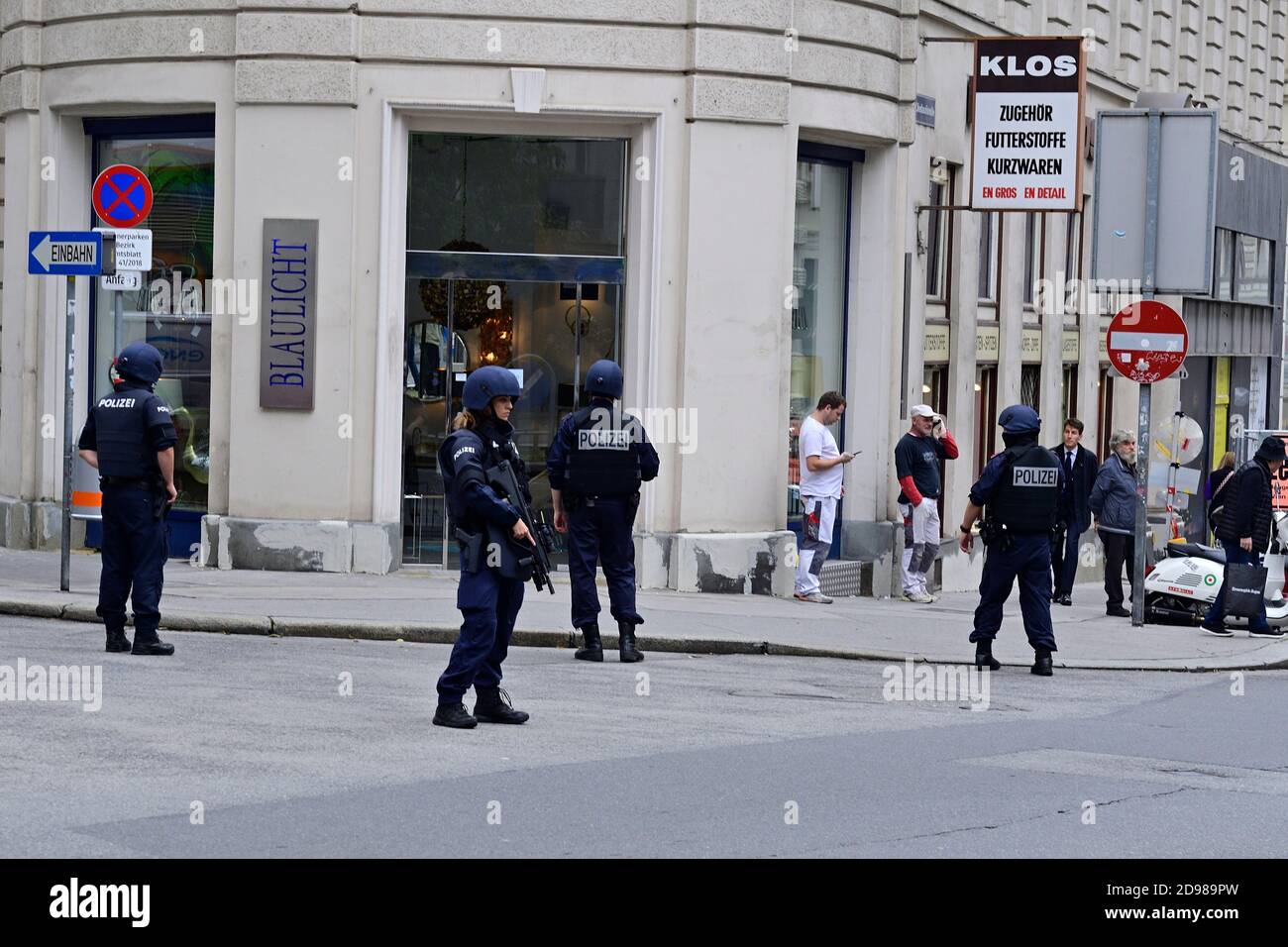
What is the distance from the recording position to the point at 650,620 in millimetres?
15781

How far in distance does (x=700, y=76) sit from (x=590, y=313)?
2.34 m

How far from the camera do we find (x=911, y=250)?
20.6m

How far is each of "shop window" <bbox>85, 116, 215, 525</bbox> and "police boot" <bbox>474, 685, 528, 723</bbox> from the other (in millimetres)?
8285

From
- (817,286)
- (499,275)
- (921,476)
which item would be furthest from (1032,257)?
(499,275)

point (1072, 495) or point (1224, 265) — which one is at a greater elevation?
point (1224, 265)

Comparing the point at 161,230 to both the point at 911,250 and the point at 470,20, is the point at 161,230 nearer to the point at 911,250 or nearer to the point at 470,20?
the point at 470,20

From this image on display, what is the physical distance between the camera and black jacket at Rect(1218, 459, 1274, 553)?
18094 millimetres

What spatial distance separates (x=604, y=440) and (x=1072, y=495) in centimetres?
854

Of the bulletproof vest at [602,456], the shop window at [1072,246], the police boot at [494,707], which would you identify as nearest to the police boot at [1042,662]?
the bulletproof vest at [602,456]

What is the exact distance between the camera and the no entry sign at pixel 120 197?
16109 millimetres

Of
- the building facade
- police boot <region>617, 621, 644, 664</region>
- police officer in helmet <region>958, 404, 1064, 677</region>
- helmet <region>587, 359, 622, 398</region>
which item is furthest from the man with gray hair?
helmet <region>587, 359, 622, 398</region>

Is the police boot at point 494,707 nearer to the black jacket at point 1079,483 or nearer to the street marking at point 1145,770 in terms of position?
the street marking at point 1145,770

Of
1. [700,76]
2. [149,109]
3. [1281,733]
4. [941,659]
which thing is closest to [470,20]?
[700,76]

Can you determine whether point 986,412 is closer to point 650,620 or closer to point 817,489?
point 817,489
